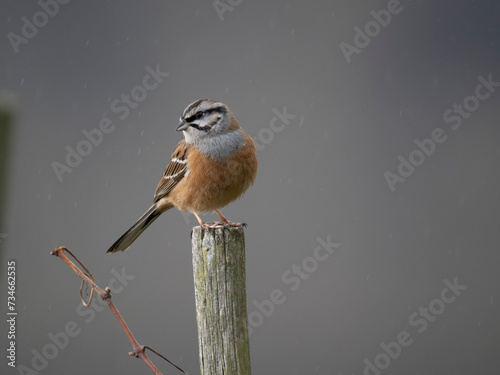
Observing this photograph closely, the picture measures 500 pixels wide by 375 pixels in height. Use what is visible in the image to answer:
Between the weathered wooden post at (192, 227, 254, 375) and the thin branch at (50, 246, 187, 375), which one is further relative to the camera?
the weathered wooden post at (192, 227, 254, 375)

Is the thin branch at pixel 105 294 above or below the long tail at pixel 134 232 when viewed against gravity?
below

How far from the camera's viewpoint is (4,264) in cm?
334

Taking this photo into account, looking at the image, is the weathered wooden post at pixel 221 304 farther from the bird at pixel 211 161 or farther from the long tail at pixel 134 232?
the long tail at pixel 134 232

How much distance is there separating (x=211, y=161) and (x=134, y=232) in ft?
2.70

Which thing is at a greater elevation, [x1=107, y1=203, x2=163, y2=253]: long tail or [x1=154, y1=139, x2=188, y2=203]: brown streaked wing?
[x1=154, y1=139, x2=188, y2=203]: brown streaked wing

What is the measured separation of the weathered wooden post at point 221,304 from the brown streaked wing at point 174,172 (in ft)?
5.15

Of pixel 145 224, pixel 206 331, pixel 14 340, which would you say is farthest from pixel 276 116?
pixel 206 331

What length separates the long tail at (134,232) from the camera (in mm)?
4449

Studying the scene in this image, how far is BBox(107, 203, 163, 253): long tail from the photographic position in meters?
4.45

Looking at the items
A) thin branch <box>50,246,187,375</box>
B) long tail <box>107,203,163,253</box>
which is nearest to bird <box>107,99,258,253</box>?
long tail <box>107,203,163,253</box>

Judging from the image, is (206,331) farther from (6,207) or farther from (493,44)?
(493,44)

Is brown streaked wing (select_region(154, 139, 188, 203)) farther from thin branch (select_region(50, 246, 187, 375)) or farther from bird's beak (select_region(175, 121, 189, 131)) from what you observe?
thin branch (select_region(50, 246, 187, 375))

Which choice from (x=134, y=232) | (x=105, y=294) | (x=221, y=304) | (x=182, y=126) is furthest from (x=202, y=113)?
(x=105, y=294)

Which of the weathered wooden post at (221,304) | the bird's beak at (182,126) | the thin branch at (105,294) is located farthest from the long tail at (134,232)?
the thin branch at (105,294)
